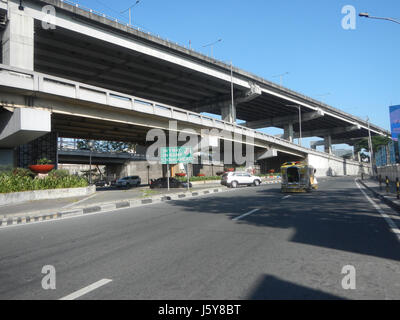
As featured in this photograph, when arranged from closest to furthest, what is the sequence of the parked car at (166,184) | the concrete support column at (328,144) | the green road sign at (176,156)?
the green road sign at (176,156) → the parked car at (166,184) → the concrete support column at (328,144)

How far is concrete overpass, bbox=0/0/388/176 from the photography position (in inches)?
736

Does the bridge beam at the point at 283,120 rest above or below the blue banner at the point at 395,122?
above

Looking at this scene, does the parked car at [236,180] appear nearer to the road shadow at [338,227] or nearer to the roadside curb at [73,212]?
the roadside curb at [73,212]

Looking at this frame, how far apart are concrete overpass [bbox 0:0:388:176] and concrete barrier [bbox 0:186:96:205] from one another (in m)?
4.08

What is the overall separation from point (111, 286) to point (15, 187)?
14042 mm

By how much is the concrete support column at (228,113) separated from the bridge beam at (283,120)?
2180 centimetres

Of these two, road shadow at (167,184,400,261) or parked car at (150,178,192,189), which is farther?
parked car at (150,178,192,189)

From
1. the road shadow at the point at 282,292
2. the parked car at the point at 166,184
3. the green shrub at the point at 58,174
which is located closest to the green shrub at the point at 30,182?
the green shrub at the point at 58,174

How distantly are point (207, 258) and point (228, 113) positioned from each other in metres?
41.1

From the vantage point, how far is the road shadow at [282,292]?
354cm

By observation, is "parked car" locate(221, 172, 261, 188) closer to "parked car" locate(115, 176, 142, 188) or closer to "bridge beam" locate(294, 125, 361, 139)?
"parked car" locate(115, 176, 142, 188)

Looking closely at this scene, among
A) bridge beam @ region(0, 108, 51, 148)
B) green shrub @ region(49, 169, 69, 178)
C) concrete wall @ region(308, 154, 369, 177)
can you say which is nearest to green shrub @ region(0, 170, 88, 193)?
green shrub @ region(49, 169, 69, 178)
